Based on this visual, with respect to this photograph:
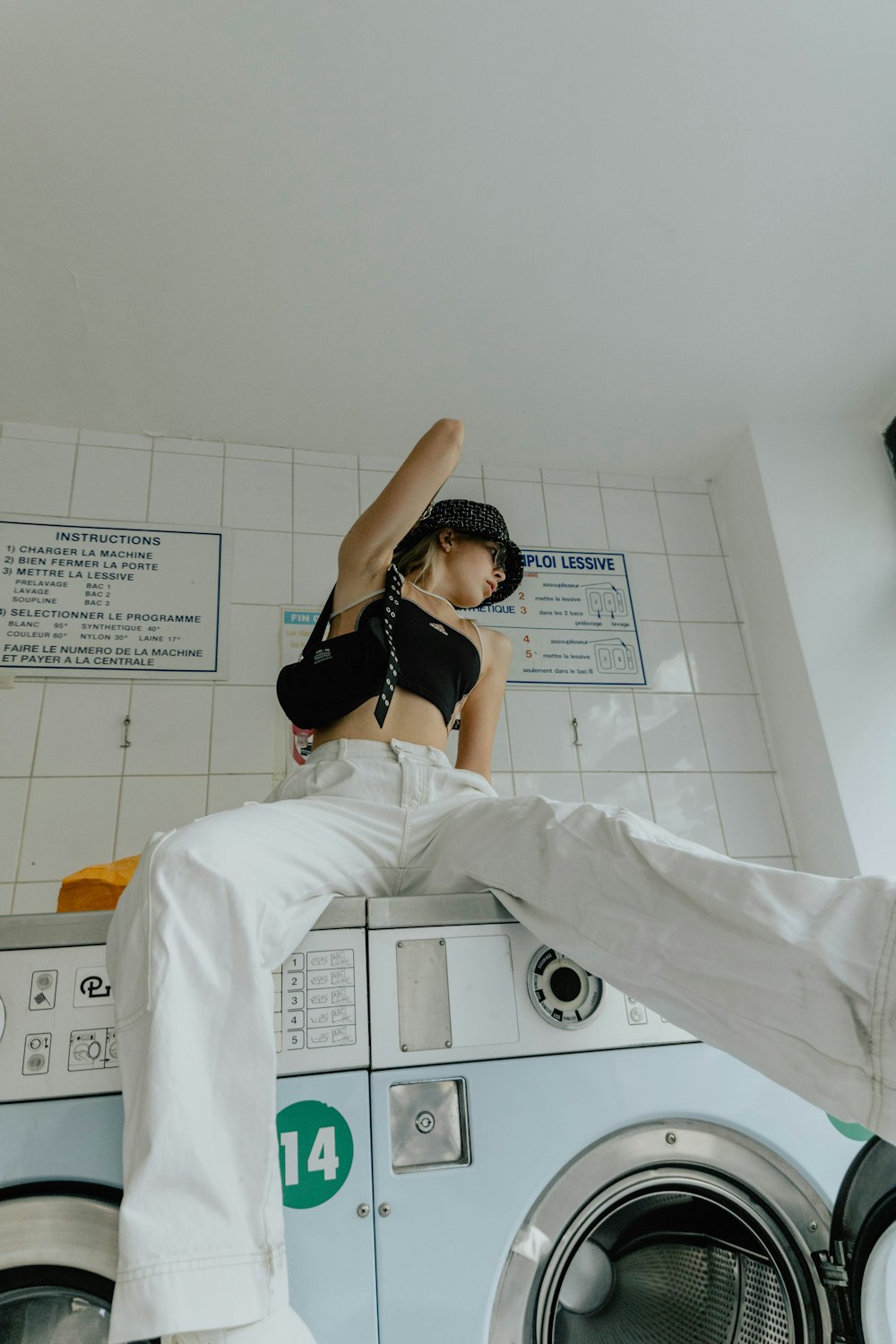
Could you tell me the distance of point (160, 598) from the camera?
2.07m

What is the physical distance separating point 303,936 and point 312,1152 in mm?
201

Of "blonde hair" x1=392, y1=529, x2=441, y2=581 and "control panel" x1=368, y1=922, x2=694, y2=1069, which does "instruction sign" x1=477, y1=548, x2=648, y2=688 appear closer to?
"blonde hair" x1=392, y1=529, x2=441, y2=581

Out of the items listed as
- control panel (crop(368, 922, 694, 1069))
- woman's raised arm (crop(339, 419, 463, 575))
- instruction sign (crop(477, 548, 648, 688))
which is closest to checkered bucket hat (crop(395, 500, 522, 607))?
woman's raised arm (crop(339, 419, 463, 575))

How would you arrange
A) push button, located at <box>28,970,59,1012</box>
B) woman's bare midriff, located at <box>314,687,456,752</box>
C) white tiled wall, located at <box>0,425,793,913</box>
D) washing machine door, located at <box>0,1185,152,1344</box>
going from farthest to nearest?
1. white tiled wall, located at <box>0,425,793,913</box>
2. woman's bare midriff, located at <box>314,687,456,752</box>
3. push button, located at <box>28,970,59,1012</box>
4. washing machine door, located at <box>0,1185,152,1344</box>

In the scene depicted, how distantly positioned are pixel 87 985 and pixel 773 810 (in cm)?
177

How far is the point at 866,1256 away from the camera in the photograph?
2.89ft

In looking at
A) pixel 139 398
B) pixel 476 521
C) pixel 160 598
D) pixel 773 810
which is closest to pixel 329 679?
pixel 476 521

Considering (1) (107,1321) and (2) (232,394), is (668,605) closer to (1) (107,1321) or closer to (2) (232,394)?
(2) (232,394)

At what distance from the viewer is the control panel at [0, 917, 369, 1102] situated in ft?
2.76

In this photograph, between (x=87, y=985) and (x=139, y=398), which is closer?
(x=87, y=985)

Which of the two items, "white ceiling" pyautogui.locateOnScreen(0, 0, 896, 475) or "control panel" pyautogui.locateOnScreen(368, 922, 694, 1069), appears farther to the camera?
"white ceiling" pyautogui.locateOnScreen(0, 0, 896, 475)

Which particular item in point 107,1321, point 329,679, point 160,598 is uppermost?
point 160,598

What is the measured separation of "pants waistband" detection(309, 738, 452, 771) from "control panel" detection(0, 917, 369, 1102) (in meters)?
0.34

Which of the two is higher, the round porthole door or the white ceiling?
the white ceiling
